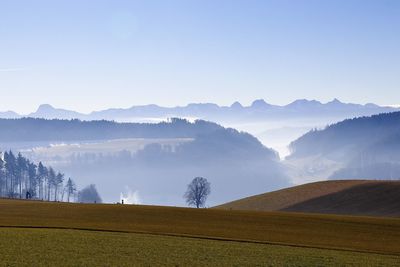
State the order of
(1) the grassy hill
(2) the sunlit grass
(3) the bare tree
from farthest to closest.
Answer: (3) the bare tree < (1) the grassy hill < (2) the sunlit grass

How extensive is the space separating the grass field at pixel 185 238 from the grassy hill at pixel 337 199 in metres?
31.4

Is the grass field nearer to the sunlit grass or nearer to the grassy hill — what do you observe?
the sunlit grass

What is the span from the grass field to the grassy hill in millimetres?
31386

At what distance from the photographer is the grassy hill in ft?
350

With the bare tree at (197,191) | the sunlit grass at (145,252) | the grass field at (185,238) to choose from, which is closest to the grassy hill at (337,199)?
the grass field at (185,238)

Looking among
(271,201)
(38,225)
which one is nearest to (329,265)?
(38,225)

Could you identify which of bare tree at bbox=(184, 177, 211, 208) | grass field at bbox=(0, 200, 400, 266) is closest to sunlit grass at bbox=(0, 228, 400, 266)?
grass field at bbox=(0, 200, 400, 266)

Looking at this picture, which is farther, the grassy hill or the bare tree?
the bare tree

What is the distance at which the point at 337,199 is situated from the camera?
119m

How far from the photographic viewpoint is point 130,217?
70.0 meters

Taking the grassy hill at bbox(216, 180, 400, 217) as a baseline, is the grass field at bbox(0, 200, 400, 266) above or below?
below

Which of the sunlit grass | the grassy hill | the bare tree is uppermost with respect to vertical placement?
the bare tree

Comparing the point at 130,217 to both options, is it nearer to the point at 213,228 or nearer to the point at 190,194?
the point at 213,228

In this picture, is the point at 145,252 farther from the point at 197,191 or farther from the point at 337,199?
the point at 197,191
